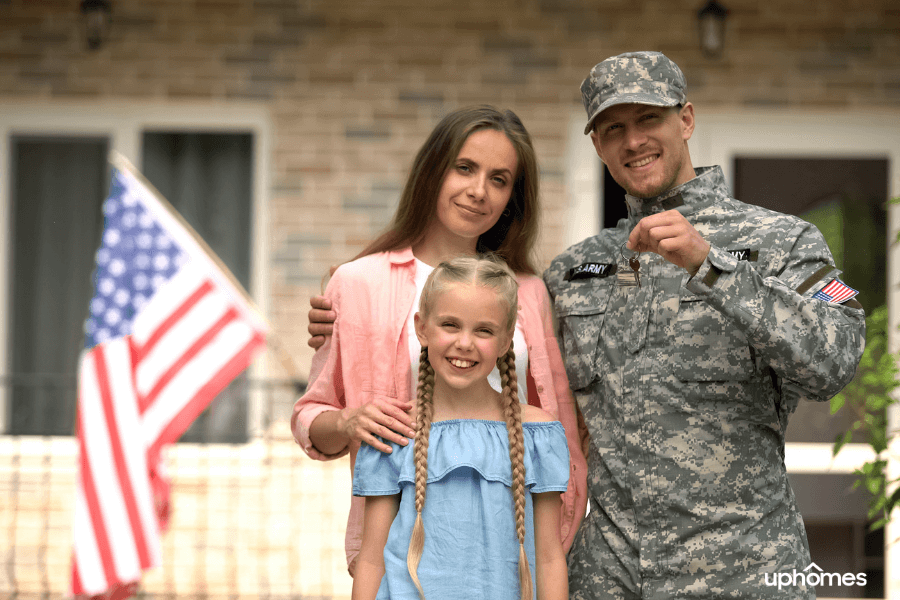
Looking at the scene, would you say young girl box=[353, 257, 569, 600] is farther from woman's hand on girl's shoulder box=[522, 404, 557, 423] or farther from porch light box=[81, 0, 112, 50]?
porch light box=[81, 0, 112, 50]

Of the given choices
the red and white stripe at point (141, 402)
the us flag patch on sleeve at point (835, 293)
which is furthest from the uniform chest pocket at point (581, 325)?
the red and white stripe at point (141, 402)

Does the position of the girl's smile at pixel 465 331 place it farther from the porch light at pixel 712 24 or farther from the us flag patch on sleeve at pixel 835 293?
the porch light at pixel 712 24

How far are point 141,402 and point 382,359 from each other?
2537 mm

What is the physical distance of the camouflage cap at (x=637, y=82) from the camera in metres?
2.24

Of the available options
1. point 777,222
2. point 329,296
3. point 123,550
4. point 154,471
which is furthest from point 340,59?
point 777,222

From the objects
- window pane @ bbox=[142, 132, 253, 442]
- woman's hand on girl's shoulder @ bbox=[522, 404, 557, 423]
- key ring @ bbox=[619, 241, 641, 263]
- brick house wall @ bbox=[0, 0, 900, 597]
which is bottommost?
woman's hand on girl's shoulder @ bbox=[522, 404, 557, 423]

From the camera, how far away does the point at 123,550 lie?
4473 millimetres

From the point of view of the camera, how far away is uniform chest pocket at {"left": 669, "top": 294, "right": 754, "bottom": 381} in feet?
7.02

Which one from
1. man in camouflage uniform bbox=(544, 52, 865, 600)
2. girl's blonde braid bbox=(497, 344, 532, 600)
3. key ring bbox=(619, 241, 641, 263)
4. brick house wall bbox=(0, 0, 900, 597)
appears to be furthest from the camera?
brick house wall bbox=(0, 0, 900, 597)

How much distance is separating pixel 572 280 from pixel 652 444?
1.75ft

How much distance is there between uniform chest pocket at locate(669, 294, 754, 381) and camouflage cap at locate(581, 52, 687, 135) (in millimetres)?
513

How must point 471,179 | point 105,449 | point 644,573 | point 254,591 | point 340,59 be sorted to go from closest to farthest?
point 644,573 < point 471,179 < point 105,449 < point 254,591 < point 340,59

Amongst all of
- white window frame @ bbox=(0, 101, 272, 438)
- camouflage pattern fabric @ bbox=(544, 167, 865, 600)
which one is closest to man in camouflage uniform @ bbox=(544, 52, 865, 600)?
camouflage pattern fabric @ bbox=(544, 167, 865, 600)

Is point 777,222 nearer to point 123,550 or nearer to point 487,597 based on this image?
point 487,597
